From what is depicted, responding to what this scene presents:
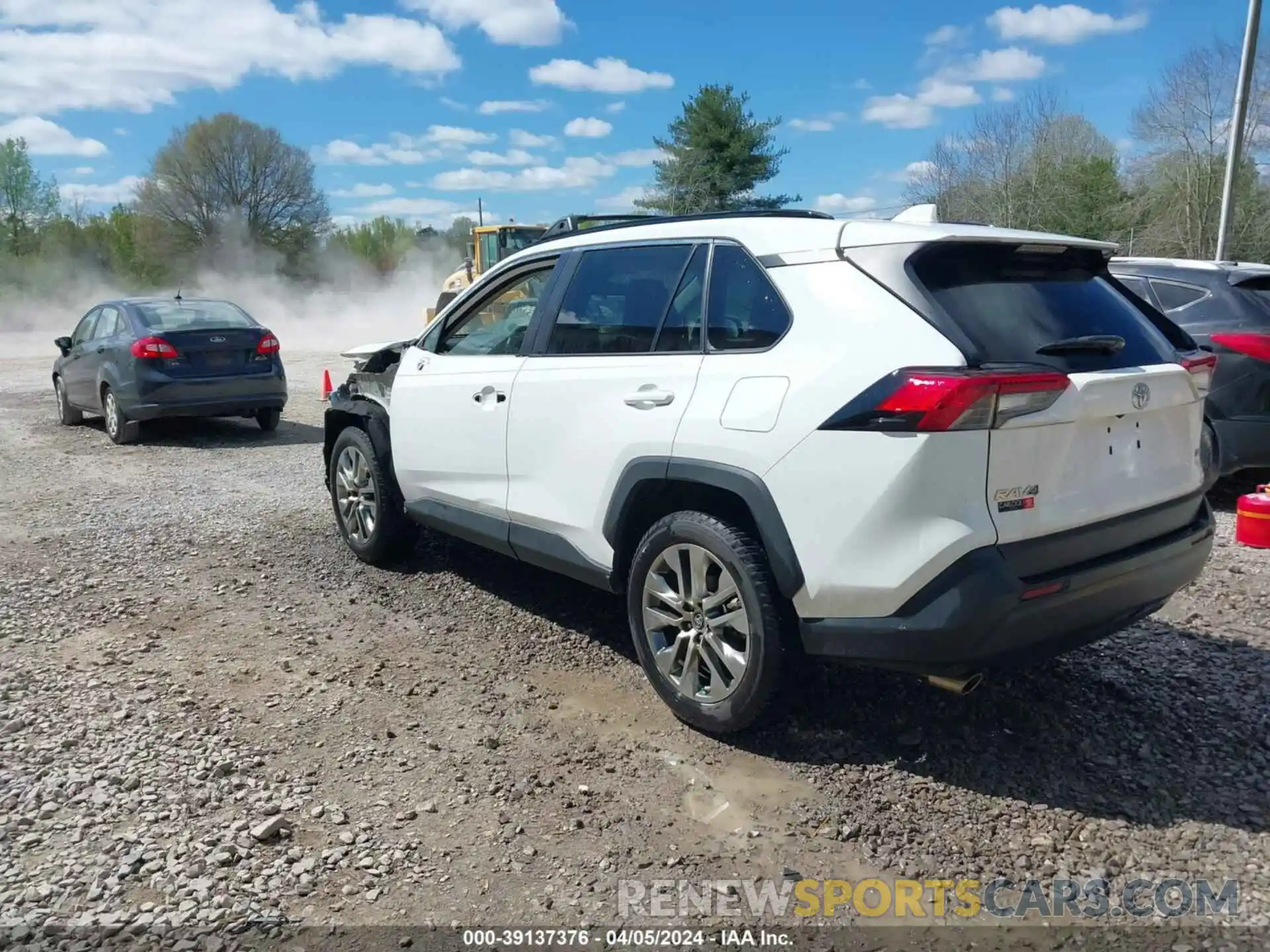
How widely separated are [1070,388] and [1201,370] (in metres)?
0.95

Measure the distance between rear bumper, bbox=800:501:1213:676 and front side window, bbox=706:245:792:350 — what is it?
1.00 meters

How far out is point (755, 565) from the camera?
333 cm

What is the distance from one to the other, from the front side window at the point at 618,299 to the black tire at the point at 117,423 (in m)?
8.09

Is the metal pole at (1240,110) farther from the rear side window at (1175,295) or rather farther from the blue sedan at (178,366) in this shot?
the blue sedan at (178,366)

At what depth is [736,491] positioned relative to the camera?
332 centimetres

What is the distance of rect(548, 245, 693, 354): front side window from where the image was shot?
12.8ft

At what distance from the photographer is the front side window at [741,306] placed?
3.41 meters

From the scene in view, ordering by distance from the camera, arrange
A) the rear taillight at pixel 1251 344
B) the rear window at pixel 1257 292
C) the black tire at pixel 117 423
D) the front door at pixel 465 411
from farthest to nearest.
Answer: the black tire at pixel 117 423
the rear window at pixel 1257 292
the rear taillight at pixel 1251 344
the front door at pixel 465 411

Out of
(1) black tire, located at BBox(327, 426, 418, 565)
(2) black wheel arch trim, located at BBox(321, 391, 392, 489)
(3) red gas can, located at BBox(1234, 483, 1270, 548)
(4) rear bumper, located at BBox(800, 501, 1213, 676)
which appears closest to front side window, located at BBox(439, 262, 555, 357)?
(2) black wheel arch trim, located at BBox(321, 391, 392, 489)

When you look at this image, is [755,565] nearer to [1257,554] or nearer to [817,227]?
[817,227]

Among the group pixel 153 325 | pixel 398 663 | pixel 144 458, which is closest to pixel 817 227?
pixel 398 663

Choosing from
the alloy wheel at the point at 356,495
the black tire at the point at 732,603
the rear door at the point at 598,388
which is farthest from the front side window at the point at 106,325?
the black tire at the point at 732,603

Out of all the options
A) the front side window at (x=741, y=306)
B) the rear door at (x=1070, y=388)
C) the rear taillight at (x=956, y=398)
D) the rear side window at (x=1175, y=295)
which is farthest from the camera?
the rear side window at (x=1175, y=295)

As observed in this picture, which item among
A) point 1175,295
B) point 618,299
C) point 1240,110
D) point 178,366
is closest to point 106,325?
point 178,366
